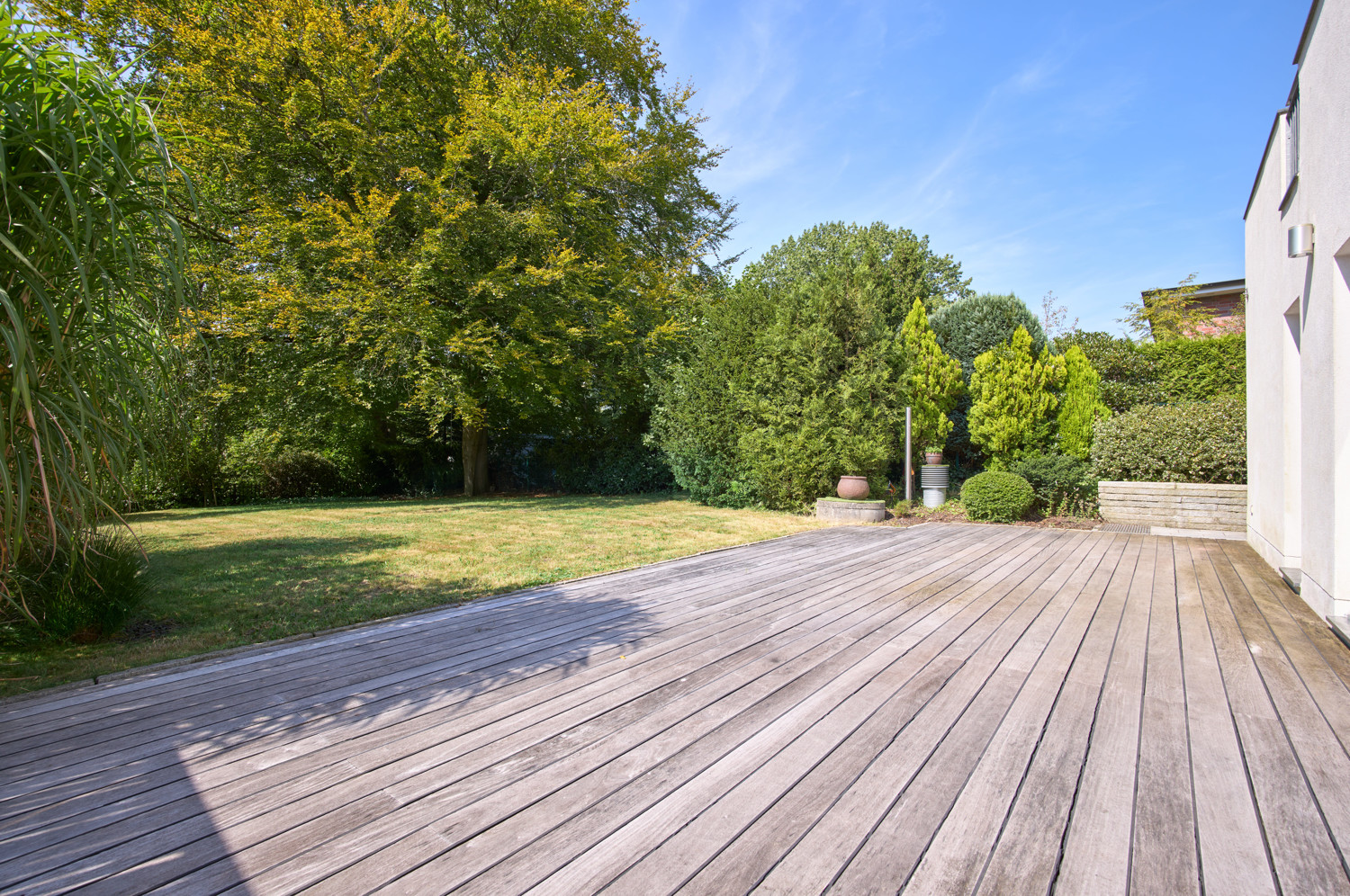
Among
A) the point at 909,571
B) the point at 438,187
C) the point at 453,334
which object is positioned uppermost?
the point at 438,187

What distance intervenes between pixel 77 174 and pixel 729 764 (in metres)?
2.74

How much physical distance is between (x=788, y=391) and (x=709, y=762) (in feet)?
25.6

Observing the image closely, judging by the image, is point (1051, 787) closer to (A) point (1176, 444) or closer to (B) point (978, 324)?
(A) point (1176, 444)

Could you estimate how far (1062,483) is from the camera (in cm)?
853

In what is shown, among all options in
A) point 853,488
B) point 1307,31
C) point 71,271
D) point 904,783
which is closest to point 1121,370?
point 853,488

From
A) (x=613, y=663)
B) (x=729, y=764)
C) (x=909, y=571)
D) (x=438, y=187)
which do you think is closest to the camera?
(x=729, y=764)

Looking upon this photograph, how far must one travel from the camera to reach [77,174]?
190 centimetres

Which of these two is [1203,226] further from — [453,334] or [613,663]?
[613,663]

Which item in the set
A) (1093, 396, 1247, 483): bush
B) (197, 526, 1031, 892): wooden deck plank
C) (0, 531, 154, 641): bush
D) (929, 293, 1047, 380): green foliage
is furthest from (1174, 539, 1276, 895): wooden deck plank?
(929, 293, 1047, 380): green foliage

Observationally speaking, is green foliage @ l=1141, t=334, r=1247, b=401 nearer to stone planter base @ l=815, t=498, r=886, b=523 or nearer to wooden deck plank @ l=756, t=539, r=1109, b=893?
stone planter base @ l=815, t=498, r=886, b=523

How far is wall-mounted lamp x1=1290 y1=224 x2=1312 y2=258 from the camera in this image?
3.55m

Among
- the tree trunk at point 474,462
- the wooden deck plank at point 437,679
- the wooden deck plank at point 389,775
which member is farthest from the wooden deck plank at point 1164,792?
the tree trunk at point 474,462

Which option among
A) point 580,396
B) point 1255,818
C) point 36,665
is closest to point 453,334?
point 580,396

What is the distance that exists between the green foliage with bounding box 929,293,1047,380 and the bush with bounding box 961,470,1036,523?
3535 millimetres
